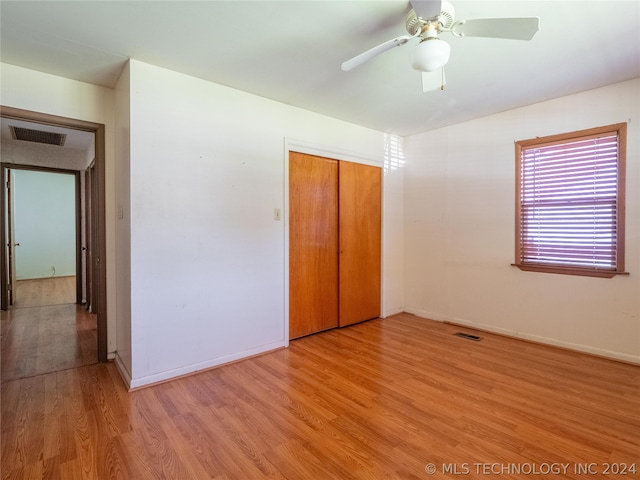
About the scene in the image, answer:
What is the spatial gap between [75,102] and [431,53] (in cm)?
295

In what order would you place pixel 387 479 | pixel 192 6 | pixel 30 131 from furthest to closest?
pixel 30 131
pixel 192 6
pixel 387 479

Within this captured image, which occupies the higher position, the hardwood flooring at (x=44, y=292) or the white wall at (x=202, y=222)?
the white wall at (x=202, y=222)

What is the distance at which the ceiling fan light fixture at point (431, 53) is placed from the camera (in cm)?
171

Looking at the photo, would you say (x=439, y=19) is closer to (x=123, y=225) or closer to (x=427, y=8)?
(x=427, y=8)

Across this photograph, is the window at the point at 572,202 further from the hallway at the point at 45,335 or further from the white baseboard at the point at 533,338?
the hallway at the point at 45,335

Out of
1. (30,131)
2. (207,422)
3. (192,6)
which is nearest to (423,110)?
(192,6)

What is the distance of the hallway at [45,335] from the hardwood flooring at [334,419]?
27 cm

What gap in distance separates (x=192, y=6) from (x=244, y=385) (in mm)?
2629

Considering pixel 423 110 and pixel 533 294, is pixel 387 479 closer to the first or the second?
pixel 533 294

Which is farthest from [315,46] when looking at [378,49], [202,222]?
[202,222]

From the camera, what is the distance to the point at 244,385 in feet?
8.35

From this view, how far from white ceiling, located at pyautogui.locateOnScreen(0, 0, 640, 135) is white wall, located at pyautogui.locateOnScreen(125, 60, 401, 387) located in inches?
9.8

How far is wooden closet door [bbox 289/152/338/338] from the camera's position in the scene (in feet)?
11.6

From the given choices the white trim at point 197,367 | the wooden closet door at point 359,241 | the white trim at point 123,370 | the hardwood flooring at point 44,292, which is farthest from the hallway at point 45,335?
the wooden closet door at point 359,241
